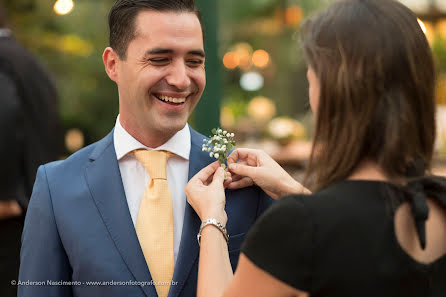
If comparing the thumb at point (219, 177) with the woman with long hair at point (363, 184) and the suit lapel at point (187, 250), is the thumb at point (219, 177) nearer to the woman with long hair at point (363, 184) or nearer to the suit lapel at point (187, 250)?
the suit lapel at point (187, 250)

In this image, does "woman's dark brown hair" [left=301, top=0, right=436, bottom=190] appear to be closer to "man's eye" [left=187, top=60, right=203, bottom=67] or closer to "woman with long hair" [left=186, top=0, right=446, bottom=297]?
"woman with long hair" [left=186, top=0, right=446, bottom=297]

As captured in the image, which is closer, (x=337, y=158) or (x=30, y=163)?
(x=337, y=158)

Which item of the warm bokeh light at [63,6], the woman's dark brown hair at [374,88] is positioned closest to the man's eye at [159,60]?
the woman's dark brown hair at [374,88]

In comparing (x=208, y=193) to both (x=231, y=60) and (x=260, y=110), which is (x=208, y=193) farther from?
(x=231, y=60)

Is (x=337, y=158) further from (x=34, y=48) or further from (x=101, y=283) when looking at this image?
A: (x=34, y=48)

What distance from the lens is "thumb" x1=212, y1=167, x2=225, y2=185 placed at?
6.28 ft

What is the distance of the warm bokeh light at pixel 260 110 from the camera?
9.61 metres

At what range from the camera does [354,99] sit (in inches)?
56.7

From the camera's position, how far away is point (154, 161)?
2.00 meters

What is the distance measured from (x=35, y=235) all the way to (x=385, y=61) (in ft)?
3.97

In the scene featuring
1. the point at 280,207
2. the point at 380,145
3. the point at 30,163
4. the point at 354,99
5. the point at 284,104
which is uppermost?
the point at 354,99

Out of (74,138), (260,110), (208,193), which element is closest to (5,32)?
(208,193)

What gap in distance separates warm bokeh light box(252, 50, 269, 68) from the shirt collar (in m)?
9.10

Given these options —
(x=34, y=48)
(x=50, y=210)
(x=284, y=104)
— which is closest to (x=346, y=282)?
(x=50, y=210)
